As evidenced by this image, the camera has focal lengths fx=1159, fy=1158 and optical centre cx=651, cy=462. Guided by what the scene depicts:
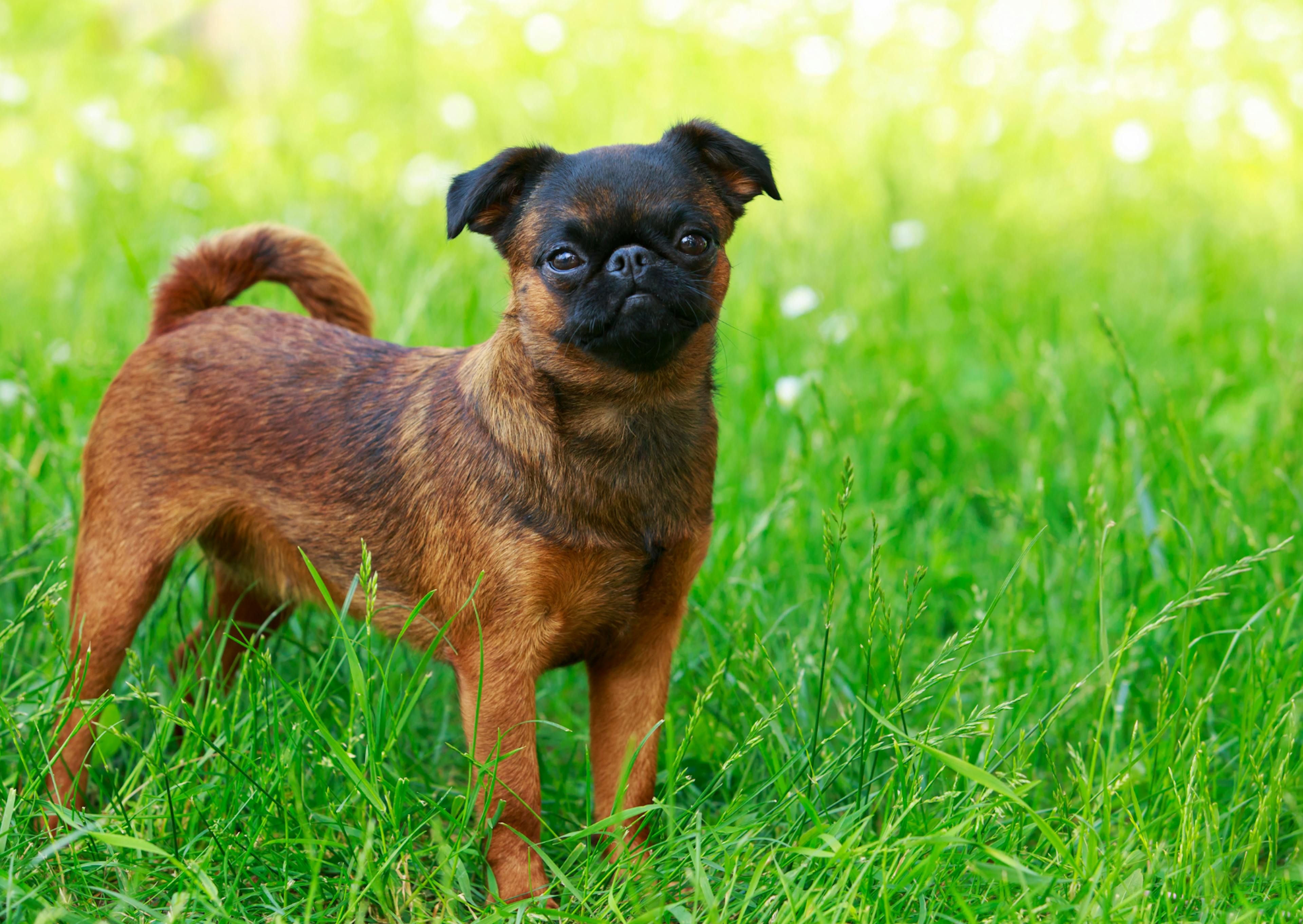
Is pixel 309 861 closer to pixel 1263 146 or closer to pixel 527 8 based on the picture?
pixel 1263 146

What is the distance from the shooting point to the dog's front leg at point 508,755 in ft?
8.58

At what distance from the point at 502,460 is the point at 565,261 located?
486 mm

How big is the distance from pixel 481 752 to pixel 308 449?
97 cm

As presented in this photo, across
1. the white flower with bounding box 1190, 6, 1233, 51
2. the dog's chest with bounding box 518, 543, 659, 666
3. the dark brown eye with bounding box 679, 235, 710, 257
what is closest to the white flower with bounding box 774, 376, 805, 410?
the dark brown eye with bounding box 679, 235, 710, 257

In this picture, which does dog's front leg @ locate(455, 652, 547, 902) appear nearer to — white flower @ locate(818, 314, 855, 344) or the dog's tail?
the dog's tail

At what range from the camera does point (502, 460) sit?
2.72 m

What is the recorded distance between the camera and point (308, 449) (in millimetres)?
3070

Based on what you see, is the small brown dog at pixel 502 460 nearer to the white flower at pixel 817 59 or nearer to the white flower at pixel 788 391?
the white flower at pixel 788 391

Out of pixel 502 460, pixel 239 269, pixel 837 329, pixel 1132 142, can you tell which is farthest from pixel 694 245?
pixel 1132 142

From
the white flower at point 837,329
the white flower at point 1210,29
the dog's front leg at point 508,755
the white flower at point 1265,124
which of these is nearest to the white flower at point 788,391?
the white flower at point 837,329

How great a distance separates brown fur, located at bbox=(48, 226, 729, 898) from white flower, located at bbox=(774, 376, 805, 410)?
→ 133cm

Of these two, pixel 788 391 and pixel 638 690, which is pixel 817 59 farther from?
pixel 638 690

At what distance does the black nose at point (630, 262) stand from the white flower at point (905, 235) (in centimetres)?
277

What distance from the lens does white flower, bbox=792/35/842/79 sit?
28.0 ft
